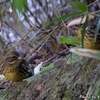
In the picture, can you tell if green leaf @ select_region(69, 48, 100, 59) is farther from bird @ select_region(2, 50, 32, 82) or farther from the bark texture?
bird @ select_region(2, 50, 32, 82)

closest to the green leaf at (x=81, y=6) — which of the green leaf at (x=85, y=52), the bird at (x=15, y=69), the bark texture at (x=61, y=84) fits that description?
the green leaf at (x=85, y=52)

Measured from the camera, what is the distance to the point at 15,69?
2.21 m

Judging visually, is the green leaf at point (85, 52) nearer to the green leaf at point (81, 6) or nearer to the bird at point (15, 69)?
the green leaf at point (81, 6)

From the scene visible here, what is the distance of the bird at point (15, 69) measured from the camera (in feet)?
6.98

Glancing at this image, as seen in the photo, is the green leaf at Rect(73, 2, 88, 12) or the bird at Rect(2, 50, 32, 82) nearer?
the green leaf at Rect(73, 2, 88, 12)

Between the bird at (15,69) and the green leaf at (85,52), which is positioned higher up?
the green leaf at (85,52)

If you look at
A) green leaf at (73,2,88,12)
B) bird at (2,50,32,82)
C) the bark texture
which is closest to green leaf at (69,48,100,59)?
green leaf at (73,2,88,12)

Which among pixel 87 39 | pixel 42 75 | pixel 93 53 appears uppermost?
pixel 93 53

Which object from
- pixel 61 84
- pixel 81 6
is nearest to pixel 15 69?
pixel 61 84

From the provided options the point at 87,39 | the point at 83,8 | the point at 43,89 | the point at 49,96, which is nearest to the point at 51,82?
the point at 43,89

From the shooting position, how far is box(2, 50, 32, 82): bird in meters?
2.13

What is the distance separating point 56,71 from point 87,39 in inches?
13.3

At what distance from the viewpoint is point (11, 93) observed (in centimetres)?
196

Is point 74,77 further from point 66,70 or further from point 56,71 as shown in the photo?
point 56,71
